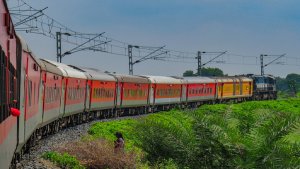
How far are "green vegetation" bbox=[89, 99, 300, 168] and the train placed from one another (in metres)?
2.15

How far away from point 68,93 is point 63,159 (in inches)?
518

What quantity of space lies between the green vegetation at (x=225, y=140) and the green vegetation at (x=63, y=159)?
9.53 m

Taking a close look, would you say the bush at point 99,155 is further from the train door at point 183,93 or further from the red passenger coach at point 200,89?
the red passenger coach at point 200,89

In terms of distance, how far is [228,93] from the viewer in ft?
240

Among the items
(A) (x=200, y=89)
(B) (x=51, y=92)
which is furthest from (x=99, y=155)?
(A) (x=200, y=89)

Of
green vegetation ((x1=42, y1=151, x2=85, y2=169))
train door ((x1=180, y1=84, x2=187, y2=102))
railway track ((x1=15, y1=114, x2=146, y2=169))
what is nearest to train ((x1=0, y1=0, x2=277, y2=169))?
train door ((x1=180, y1=84, x2=187, y2=102))

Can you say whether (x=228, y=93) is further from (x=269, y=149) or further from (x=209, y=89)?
(x=269, y=149)

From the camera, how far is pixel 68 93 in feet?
104

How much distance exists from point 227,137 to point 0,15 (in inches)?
132

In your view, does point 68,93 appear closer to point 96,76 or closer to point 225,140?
point 96,76

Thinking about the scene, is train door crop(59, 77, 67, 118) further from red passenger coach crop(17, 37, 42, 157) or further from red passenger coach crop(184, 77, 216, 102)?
red passenger coach crop(184, 77, 216, 102)

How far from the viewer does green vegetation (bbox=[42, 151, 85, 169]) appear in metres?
18.5

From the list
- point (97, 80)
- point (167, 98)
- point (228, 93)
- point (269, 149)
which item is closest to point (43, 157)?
point (269, 149)

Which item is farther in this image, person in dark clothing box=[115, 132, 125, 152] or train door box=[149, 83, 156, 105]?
train door box=[149, 83, 156, 105]
